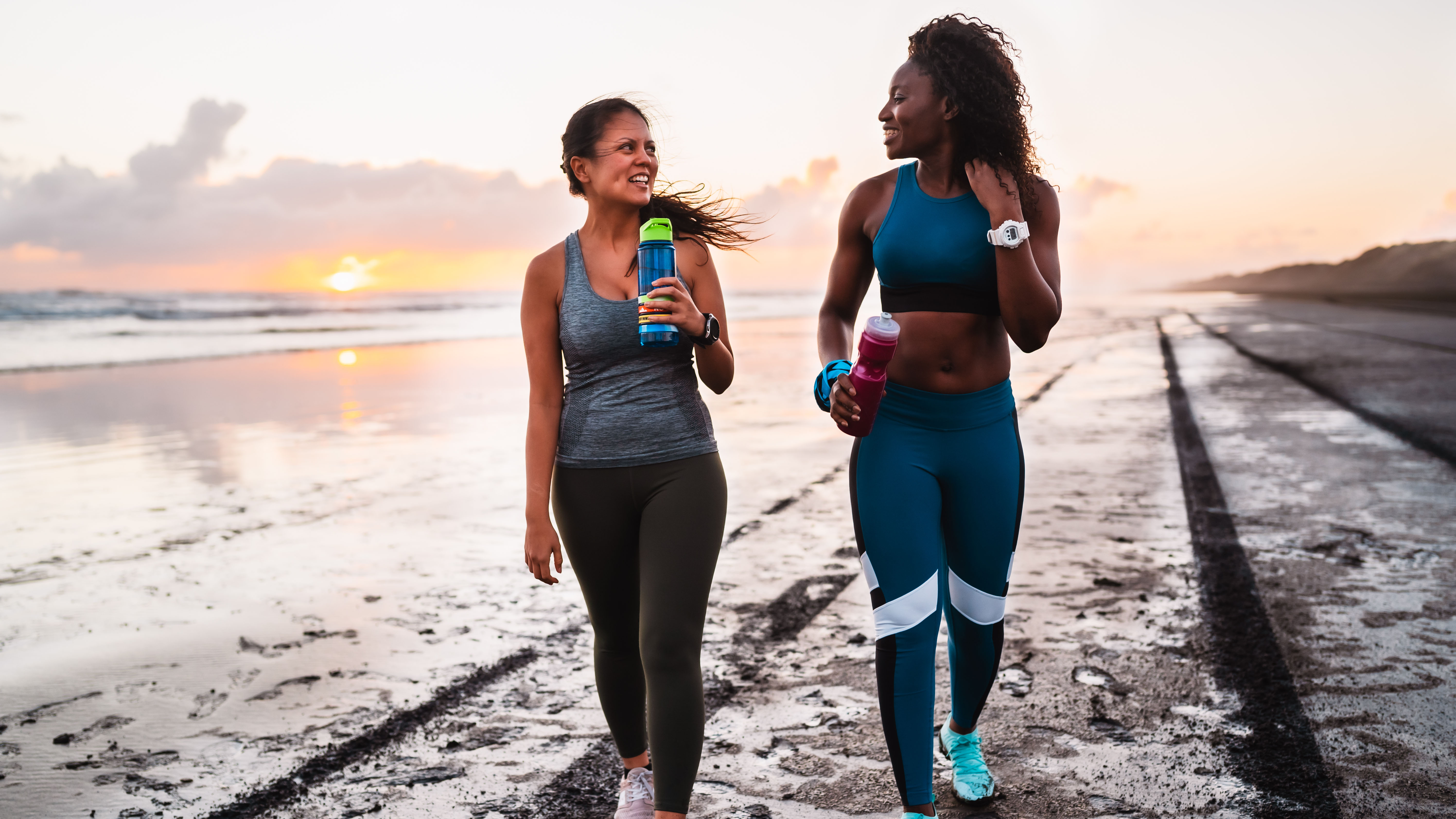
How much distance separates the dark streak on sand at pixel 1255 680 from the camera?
2.90 m

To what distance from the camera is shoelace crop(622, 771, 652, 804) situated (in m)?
2.75

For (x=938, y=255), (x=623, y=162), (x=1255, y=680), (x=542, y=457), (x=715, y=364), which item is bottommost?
(x=1255, y=680)

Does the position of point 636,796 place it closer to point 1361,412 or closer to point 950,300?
point 950,300

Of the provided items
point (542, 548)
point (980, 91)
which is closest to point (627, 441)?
point (542, 548)

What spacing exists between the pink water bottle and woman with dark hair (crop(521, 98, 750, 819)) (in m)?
0.35

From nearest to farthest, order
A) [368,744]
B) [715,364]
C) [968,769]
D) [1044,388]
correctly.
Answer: [715,364] < [968,769] < [368,744] < [1044,388]

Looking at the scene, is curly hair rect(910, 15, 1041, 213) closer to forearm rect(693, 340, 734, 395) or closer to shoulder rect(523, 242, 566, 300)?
forearm rect(693, 340, 734, 395)

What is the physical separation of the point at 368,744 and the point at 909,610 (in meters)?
1.96

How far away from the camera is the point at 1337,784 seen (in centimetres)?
293

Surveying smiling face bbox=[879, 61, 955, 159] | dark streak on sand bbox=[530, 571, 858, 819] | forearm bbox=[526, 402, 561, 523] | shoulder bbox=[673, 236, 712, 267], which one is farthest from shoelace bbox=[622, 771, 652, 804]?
smiling face bbox=[879, 61, 955, 159]

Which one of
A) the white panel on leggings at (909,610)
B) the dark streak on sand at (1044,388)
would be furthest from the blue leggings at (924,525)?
the dark streak on sand at (1044,388)

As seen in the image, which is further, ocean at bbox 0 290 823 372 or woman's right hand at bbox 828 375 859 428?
ocean at bbox 0 290 823 372

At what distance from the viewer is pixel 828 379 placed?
2.52 metres

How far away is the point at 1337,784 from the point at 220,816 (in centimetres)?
335
